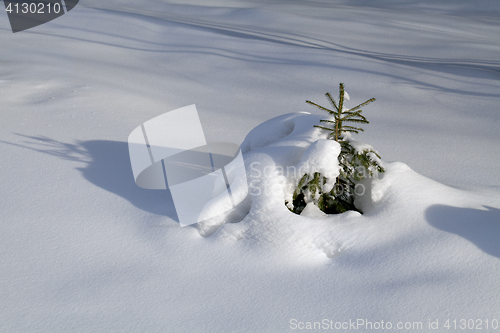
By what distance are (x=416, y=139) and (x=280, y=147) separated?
198cm

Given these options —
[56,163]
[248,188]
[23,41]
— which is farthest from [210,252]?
[23,41]

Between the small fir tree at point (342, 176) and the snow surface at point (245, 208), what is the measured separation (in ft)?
0.31

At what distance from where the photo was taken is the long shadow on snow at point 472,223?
1.95 metres

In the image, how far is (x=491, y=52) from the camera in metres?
6.04
